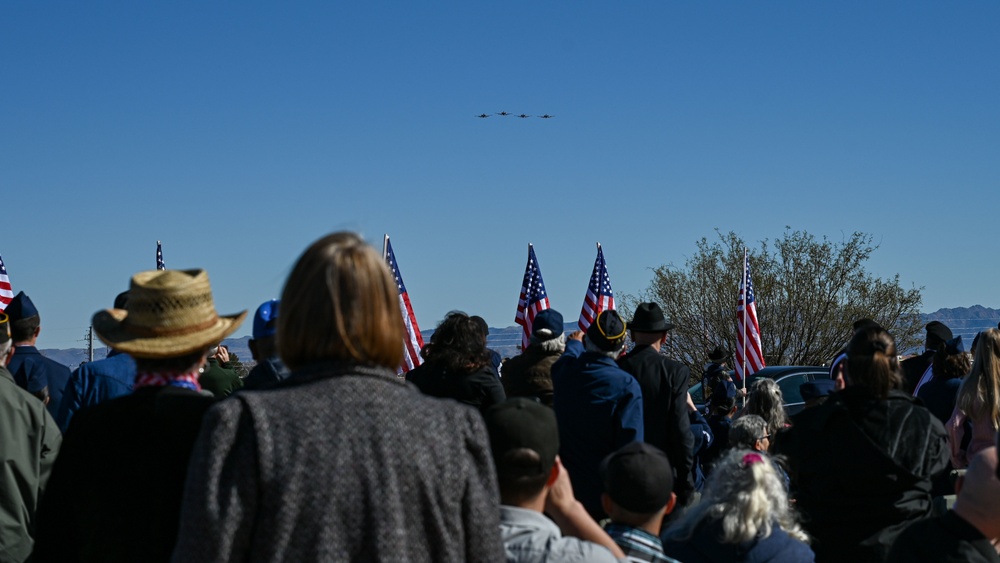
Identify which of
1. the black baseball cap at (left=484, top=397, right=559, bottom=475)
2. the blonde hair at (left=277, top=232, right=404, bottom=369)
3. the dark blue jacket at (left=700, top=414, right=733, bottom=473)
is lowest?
the dark blue jacket at (left=700, top=414, right=733, bottom=473)

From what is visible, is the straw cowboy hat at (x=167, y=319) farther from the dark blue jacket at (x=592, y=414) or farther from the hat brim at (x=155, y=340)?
the dark blue jacket at (x=592, y=414)

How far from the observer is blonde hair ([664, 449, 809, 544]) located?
13.5ft

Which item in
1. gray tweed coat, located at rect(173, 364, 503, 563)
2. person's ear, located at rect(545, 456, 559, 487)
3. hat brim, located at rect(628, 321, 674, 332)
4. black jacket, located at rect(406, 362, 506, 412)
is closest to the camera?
gray tweed coat, located at rect(173, 364, 503, 563)

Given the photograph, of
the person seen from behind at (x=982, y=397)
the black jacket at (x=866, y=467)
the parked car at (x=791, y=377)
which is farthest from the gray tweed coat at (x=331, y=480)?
the parked car at (x=791, y=377)

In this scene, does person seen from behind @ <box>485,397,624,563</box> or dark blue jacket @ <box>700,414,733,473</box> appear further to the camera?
dark blue jacket @ <box>700,414,733,473</box>

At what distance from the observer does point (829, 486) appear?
15.5 ft

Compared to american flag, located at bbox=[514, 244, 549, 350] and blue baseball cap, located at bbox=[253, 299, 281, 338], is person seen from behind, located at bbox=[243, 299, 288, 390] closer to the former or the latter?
blue baseball cap, located at bbox=[253, 299, 281, 338]

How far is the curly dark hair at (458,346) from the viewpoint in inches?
266

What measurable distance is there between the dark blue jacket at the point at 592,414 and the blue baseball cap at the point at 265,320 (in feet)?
6.33

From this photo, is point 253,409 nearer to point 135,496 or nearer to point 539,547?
point 135,496

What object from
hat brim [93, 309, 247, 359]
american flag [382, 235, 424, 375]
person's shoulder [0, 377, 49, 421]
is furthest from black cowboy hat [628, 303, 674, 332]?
american flag [382, 235, 424, 375]

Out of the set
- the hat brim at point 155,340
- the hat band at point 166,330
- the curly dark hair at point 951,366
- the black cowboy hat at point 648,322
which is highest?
the hat band at point 166,330

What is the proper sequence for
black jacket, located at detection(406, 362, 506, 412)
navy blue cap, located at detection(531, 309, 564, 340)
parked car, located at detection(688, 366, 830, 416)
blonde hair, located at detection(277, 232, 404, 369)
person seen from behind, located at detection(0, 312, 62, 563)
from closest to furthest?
blonde hair, located at detection(277, 232, 404, 369) < person seen from behind, located at detection(0, 312, 62, 563) < black jacket, located at detection(406, 362, 506, 412) < navy blue cap, located at detection(531, 309, 564, 340) < parked car, located at detection(688, 366, 830, 416)

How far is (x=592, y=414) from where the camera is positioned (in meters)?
6.63
